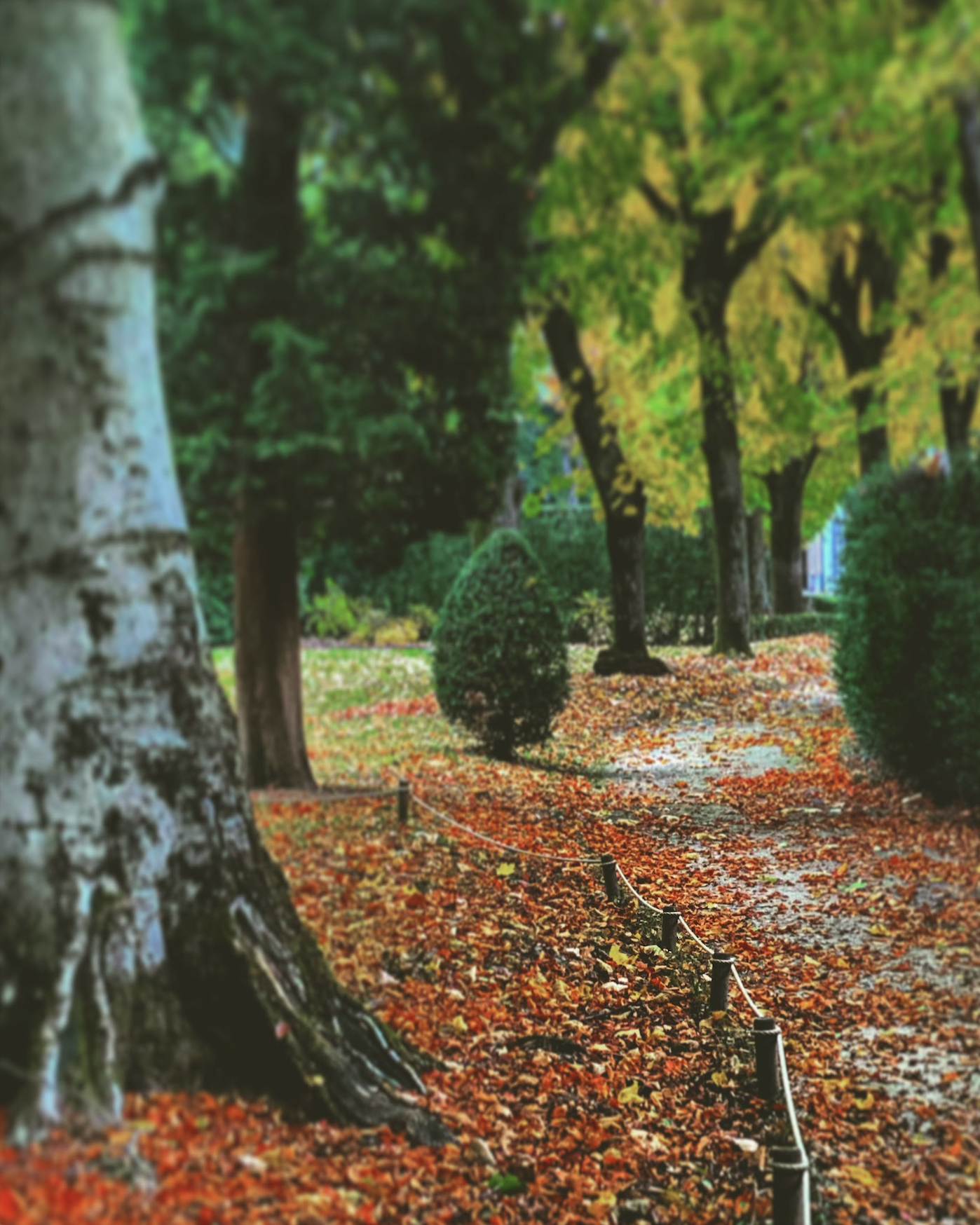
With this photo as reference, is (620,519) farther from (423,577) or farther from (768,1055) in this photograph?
(768,1055)

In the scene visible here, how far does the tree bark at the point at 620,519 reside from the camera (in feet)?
33.2

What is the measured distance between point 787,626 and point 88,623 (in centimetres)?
1322

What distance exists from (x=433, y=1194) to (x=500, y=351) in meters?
2.82

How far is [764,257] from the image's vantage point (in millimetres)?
6035

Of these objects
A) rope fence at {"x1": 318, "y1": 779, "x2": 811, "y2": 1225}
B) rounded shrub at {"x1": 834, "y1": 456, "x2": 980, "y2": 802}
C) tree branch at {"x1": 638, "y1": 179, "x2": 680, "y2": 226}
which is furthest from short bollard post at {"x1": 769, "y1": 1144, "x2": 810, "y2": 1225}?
rounded shrub at {"x1": 834, "y1": 456, "x2": 980, "y2": 802}

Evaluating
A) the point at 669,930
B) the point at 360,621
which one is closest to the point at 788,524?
the point at 360,621

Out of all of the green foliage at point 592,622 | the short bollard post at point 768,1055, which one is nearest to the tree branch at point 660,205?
the short bollard post at point 768,1055

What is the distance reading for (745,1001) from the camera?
4.75 meters

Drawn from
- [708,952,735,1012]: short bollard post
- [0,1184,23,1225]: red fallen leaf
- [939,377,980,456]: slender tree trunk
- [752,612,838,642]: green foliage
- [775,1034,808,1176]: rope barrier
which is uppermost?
[939,377,980,456]: slender tree trunk

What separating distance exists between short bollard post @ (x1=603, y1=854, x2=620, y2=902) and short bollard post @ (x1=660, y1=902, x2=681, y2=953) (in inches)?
14.5

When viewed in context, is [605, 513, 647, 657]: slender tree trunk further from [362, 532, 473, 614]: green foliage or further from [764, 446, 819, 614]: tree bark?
[764, 446, 819, 614]: tree bark

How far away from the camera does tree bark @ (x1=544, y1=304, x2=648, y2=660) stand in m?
10.1

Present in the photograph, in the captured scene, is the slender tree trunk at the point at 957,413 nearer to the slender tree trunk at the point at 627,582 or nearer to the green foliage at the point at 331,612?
the green foliage at the point at 331,612

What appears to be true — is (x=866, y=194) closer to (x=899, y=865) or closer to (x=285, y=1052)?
(x=899, y=865)
